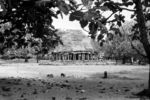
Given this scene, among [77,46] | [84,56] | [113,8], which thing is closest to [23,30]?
[113,8]

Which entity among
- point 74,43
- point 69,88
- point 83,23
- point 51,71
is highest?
point 74,43

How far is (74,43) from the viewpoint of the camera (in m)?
77.3

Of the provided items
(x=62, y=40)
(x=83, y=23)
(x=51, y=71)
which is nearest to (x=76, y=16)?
(x=83, y=23)

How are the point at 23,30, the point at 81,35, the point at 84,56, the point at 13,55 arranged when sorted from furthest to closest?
1. the point at 81,35
2. the point at 13,55
3. the point at 84,56
4. the point at 23,30

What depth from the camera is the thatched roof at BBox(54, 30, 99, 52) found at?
69463 mm

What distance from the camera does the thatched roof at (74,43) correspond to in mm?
69463

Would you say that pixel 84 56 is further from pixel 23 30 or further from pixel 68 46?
pixel 23 30

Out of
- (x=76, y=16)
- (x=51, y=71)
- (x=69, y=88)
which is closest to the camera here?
(x=76, y=16)

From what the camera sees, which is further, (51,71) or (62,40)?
(51,71)

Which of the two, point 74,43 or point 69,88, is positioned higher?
point 74,43

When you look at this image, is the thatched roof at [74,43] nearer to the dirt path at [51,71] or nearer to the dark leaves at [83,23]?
the dirt path at [51,71]

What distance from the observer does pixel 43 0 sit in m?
3.46

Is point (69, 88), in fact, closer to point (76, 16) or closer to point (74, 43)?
point (76, 16)

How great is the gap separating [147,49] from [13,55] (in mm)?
66035
